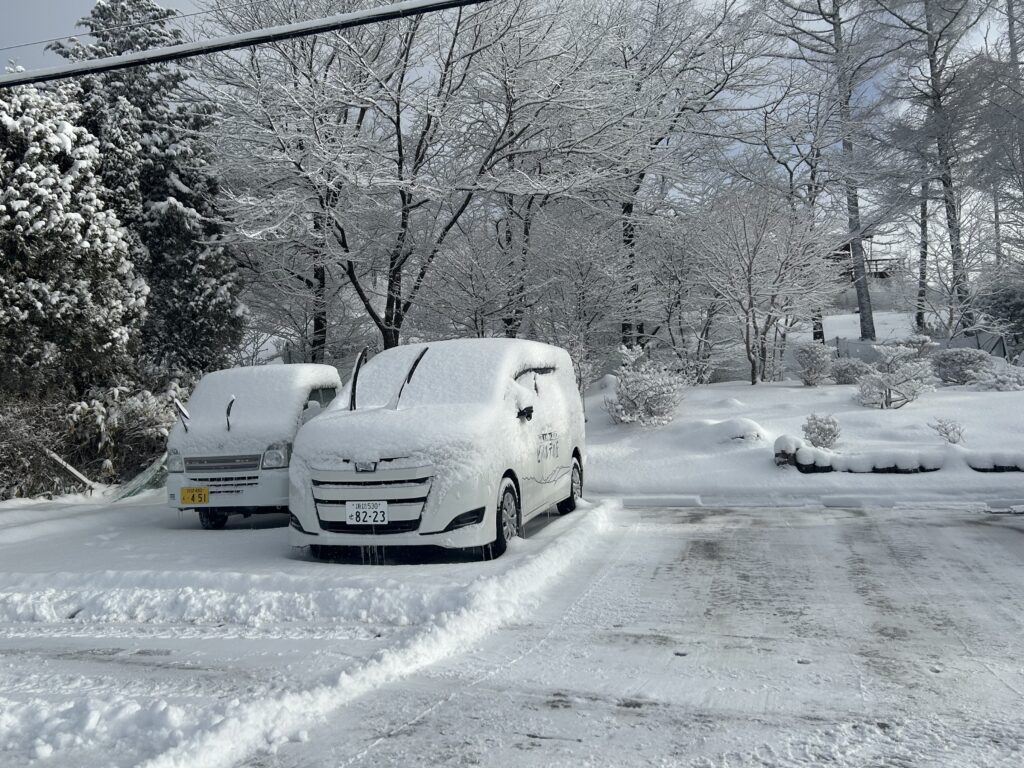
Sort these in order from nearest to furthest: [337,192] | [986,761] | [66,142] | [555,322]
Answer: [986,761] < [66,142] < [337,192] < [555,322]

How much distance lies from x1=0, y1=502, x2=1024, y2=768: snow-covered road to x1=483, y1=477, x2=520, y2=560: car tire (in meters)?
0.14

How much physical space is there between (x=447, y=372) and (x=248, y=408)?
9.92 ft

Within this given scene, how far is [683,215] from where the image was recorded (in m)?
21.1

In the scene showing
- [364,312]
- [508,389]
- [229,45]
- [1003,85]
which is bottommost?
[508,389]

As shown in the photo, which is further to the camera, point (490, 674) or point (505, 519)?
point (505, 519)

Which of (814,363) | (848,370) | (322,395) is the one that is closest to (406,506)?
(322,395)

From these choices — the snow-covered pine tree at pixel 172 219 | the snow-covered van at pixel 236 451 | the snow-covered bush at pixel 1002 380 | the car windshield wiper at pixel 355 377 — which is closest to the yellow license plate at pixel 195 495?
the snow-covered van at pixel 236 451

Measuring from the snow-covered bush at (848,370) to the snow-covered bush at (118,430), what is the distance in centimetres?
1344

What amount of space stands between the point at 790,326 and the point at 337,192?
13.8 meters

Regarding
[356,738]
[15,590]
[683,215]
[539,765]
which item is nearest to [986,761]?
[539,765]

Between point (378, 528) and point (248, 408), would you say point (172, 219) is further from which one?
point (378, 528)

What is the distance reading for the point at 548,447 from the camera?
8.15 meters

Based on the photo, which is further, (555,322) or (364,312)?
(364,312)

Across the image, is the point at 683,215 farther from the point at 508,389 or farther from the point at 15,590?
the point at 15,590
